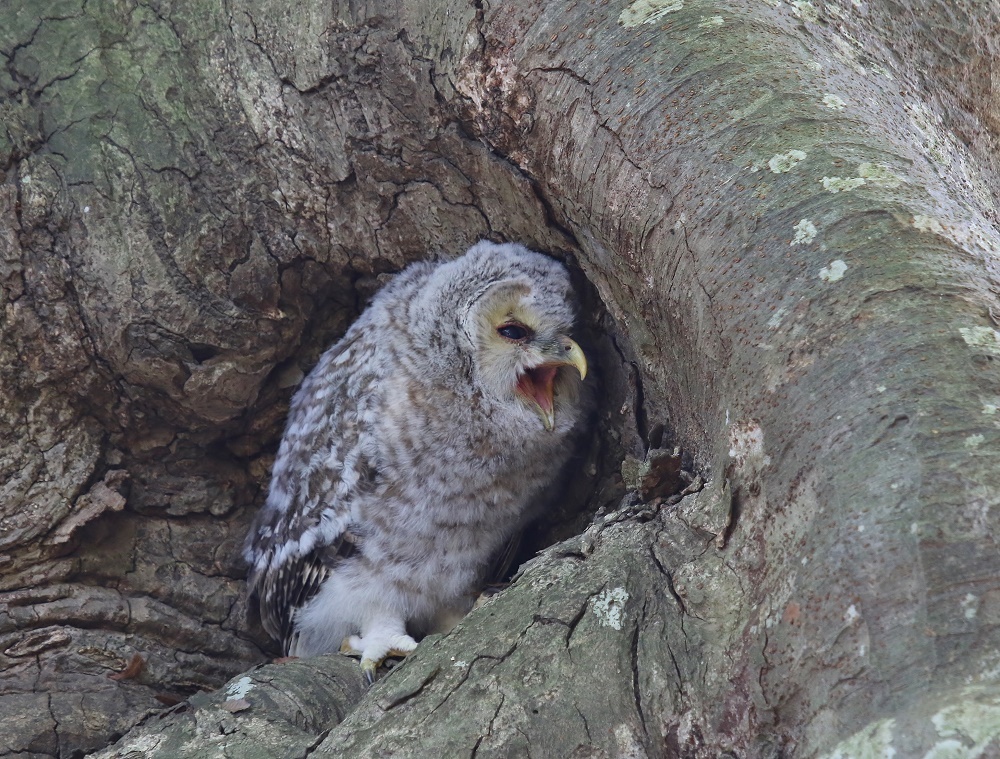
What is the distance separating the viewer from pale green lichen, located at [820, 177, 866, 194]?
1.68 m

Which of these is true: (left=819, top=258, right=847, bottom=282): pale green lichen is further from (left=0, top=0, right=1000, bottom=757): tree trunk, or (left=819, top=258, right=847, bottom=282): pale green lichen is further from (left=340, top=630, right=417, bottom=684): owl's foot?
(left=340, top=630, right=417, bottom=684): owl's foot

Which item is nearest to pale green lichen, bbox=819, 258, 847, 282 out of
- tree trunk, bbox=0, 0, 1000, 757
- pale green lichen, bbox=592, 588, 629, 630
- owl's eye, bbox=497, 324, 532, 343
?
tree trunk, bbox=0, 0, 1000, 757

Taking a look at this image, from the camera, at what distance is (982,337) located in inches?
57.3

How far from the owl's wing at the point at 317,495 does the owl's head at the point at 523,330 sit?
16.1 inches

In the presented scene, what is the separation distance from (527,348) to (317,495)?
Answer: 83 centimetres

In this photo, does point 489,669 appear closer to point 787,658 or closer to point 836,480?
point 787,658

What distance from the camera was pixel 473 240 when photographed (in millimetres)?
2824

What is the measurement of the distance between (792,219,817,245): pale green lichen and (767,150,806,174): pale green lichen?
0.44 ft

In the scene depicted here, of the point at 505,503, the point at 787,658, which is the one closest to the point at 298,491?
the point at 505,503

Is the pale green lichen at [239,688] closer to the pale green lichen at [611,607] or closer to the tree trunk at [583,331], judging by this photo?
the tree trunk at [583,331]

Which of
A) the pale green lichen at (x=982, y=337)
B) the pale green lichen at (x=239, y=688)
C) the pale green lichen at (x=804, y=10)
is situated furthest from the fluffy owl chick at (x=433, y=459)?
the pale green lichen at (x=982, y=337)

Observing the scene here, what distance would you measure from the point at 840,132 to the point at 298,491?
1.93 meters

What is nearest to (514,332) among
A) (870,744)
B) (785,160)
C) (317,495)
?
(317,495)

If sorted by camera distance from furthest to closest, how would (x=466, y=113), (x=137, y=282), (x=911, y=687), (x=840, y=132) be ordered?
(x=137, y=282)
(x=466, y=113)
(x=840, y=132)
(x=911, y=687)
